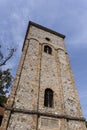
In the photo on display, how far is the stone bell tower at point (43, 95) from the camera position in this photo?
998 centimetres

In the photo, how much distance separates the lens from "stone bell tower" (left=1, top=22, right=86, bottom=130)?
393 inches

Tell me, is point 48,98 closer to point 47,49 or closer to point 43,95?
point 43,95

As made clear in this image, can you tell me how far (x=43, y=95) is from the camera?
1191 centimetres

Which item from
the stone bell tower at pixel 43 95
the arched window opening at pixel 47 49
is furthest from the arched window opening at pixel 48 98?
the arched window opening at pixel 47 49

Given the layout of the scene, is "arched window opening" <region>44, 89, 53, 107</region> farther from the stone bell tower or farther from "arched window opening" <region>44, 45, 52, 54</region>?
"arched window opening" <region>44, 45, 52, 54</region>

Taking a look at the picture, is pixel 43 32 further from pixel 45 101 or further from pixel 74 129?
pixel 74 129

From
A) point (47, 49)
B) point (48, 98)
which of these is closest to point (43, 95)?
point (48, 98)

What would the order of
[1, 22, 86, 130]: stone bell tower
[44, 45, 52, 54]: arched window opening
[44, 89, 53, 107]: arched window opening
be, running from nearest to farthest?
1. [1, 22, 86, 130]: stone bell tower
2. [44, 89, 53, 107]: arched window opening
3. [44, 45, 52, 54]: arched window opening

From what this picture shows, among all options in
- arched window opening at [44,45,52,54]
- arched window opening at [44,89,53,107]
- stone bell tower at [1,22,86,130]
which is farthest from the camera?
arched window opening at [44,45,52,54]

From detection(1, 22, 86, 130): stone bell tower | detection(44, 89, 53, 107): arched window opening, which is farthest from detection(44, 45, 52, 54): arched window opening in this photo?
detection(44, 89, 53, 107): arched window opening

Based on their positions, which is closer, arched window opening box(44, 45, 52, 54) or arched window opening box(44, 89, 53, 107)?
arched window opening box(44, 89, 53, 107)

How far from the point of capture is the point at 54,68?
15.1m

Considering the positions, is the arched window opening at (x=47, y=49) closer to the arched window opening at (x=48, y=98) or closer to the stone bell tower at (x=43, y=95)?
the stone bell tower at (x=43, y=95)

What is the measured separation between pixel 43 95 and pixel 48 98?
54 cm
